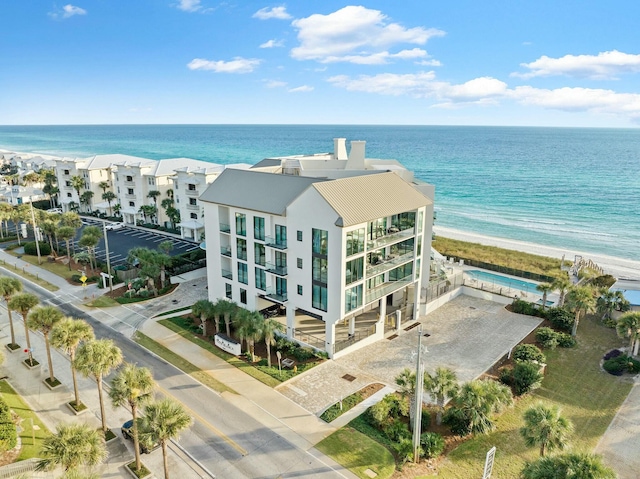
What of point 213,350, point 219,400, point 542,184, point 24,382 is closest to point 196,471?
point 219,400

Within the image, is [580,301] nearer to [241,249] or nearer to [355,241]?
[355,241]

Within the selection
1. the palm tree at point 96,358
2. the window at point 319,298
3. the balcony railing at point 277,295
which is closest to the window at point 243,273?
the balcony railing at point 277,295

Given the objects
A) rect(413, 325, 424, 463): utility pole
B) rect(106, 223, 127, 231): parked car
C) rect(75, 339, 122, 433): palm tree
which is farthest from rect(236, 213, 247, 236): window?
rect(106, 223, 127, 231): parked car

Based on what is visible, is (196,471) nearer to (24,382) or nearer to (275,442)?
(275,442)

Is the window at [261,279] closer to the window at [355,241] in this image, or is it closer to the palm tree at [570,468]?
the window at [355,241]

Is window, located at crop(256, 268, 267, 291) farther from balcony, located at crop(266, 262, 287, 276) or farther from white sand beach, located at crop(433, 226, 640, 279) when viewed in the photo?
white sand beach, located at crop(433, 226, 640, 279)

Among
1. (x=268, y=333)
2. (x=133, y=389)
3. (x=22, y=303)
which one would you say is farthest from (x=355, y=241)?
(x=22, y=303)
